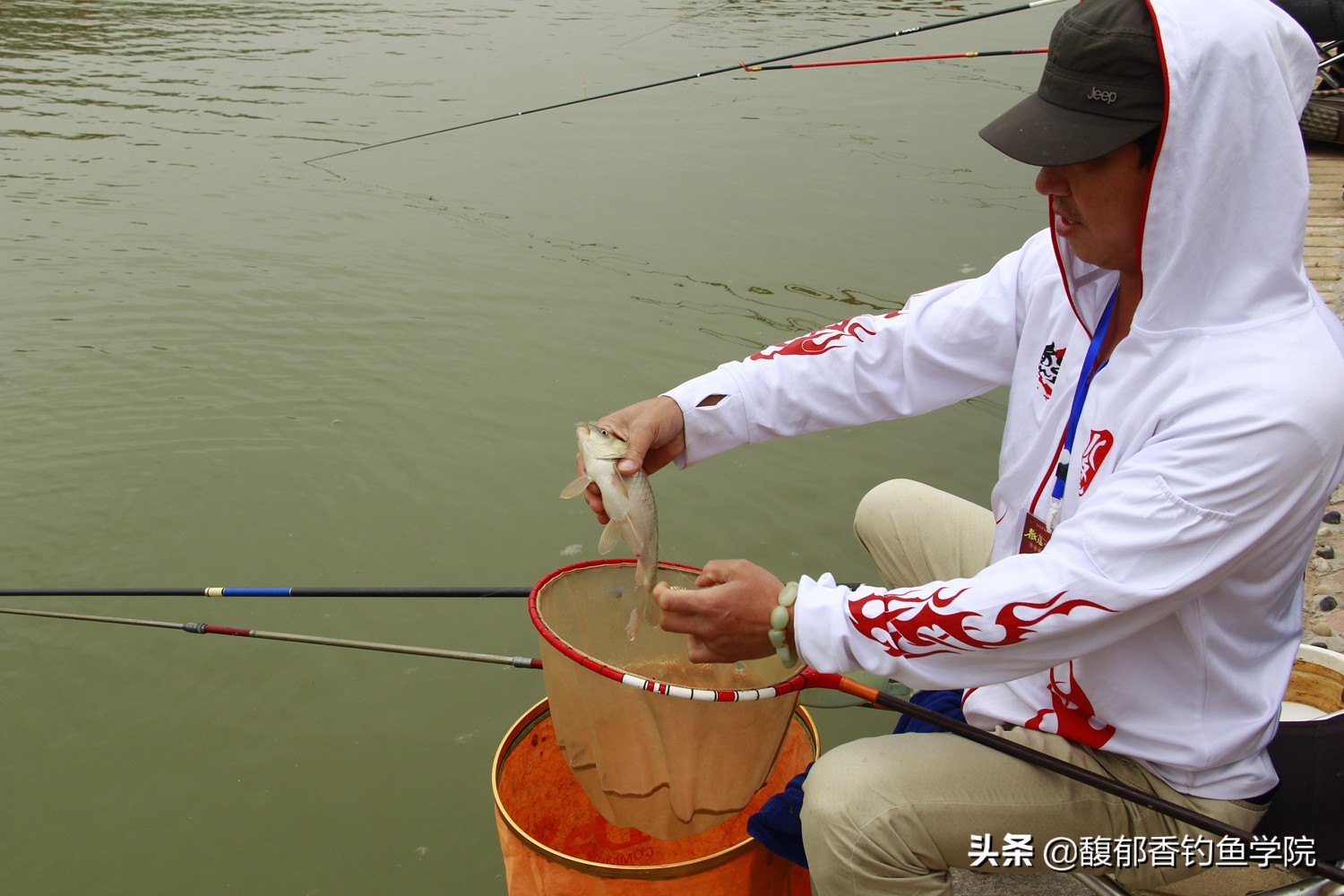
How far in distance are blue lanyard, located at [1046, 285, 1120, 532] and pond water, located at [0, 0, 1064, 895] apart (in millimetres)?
2043

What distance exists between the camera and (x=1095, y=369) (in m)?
2.23

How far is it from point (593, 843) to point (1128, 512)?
1.83m

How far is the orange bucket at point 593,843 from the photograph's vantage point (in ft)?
7.64

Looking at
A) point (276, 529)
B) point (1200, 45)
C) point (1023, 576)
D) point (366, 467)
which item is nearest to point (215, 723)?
point (276, 529)

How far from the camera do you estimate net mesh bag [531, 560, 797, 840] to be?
227cm

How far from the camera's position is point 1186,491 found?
1813mm

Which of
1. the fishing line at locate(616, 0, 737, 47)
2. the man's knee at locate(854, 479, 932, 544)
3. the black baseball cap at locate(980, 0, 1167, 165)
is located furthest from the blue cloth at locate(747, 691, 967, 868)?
the fishing line at locate(616, 0, 737, 47)

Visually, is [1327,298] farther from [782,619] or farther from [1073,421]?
[782,619]

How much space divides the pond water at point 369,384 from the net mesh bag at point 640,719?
116 centimetres

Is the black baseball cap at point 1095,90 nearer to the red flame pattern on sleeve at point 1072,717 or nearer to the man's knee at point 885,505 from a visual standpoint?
the red flame pattern on sleeve at point 1072,717

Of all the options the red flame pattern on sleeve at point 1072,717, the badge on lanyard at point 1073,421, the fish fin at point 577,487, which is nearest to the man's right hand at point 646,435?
the fish fin at point 577,487

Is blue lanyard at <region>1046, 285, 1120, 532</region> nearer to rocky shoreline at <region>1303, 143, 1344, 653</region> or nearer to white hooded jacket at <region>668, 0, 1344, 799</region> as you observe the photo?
white hooded jacket at <region>668, 0, 1344, 799</region>

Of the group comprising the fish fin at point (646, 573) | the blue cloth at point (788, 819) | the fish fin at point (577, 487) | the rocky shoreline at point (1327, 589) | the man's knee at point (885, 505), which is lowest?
the rocky shoreline at point (1327, 589)

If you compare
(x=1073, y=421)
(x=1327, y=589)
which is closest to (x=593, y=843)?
(x=1073, y=421)
